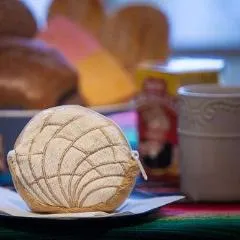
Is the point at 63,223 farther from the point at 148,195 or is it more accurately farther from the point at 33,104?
the point at 33,104

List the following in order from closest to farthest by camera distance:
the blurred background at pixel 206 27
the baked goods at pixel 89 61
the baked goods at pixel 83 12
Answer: the baked goods at pixel 89 61 < the baked goods at pixel 83 12 < the blurred background at pixel 206 27

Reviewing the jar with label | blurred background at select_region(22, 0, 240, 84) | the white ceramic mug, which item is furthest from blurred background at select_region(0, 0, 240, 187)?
blurred background at select_region(22, 0, 240, 84)

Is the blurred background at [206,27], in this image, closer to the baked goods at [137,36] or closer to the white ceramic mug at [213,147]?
the baked goods at [137,36]

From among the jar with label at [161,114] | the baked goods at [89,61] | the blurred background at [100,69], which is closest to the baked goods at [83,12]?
the blurred background at [100,69]

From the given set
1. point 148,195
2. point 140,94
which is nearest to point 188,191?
point 148,195

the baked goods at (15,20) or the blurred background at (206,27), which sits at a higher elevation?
the baked goods at (15,20)

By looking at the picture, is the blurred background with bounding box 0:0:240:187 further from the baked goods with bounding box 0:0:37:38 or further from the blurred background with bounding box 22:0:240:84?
the blurred background with bounding box 22:0:240:84
